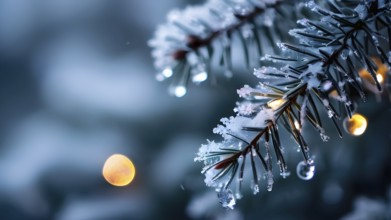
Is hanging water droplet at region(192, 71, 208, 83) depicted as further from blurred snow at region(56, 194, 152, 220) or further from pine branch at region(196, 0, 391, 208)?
blurred snow at region(56, 194, 152, 220)

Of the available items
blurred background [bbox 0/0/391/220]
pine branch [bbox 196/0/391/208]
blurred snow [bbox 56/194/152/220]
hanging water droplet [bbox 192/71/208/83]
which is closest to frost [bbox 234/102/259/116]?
pine branch [bbox 196/0/391/208]

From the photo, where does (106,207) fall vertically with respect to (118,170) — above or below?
below

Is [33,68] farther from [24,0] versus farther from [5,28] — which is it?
[24,0]

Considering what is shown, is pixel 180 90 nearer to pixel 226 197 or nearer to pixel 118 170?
pixel 226 197

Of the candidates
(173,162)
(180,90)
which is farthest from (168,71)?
(173,162)

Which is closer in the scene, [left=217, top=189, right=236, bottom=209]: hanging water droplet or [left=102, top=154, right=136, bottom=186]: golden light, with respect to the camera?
[left=217, top=189, right=236, bottom=209]: hanging water droplet

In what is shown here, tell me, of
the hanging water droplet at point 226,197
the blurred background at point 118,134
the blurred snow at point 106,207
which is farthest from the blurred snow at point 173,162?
the hanging water droplet at point 226,197
